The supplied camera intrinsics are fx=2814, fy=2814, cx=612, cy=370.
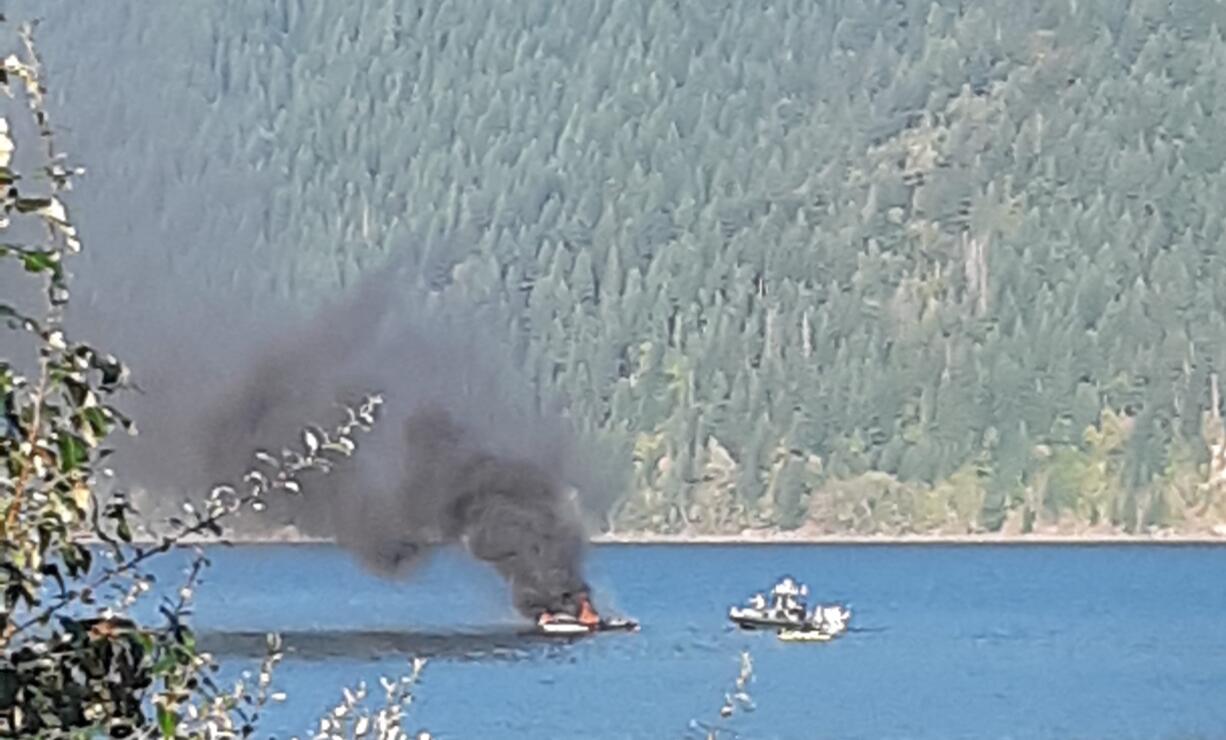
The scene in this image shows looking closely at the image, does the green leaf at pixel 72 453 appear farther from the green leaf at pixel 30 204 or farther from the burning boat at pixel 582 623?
the burning boat at pixel 582 623

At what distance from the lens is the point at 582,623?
371 feet

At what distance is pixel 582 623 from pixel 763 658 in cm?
1339

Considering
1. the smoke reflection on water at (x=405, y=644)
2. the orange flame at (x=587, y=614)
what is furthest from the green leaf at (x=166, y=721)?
the orange flame at (x=587, y=614)

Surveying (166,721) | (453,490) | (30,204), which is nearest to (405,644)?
(453,490)

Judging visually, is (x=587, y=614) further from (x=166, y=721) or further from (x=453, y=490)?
(x=166, y=721)

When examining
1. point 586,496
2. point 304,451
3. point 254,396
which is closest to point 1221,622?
point 586,496

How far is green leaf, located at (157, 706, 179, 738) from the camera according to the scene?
435 centimetres

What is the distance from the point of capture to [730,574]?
180625mm

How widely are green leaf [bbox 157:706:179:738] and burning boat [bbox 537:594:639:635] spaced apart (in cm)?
10424

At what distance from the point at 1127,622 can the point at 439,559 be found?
3659cm

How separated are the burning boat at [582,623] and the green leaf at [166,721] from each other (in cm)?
10424

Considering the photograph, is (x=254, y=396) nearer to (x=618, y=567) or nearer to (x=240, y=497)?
(x=240, y=497)

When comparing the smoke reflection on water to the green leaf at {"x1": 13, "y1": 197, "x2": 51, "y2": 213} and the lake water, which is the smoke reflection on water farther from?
the green leaf at {"x1": 13, "y1": 197, "x2": 51, "y2": 213}

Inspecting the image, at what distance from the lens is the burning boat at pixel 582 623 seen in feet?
358
